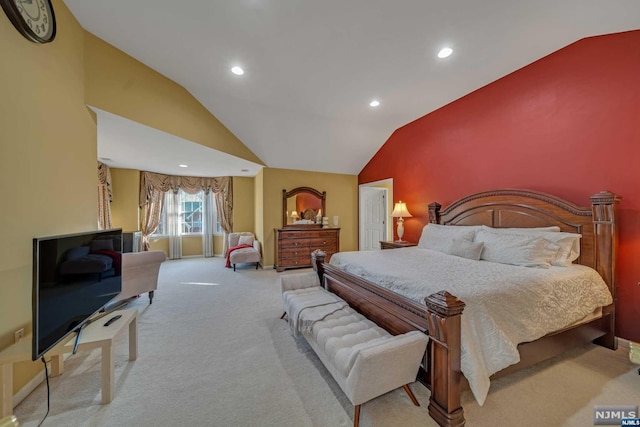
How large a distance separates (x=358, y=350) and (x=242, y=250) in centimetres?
454

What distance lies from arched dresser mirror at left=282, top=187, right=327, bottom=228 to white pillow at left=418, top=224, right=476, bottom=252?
2.83 m

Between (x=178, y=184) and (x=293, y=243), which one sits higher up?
(x=178, y=184)

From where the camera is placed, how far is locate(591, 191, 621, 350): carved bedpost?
2.21 meters

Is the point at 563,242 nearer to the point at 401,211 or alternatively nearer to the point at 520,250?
the point at 520,250

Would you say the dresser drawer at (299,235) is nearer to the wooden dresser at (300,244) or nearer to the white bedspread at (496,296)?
the wooden dresser at (300,244)

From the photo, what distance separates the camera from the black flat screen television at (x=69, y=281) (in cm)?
125

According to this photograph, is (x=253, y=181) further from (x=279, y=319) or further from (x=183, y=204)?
(x=279, y=319)

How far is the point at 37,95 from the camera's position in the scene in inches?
70.1

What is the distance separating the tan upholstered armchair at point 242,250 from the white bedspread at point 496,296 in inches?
137

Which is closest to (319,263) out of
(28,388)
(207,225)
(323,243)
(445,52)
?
(323,243)

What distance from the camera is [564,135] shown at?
2.65 m

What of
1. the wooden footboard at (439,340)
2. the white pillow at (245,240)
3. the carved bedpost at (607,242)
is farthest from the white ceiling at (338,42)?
the white pillow at (245,240)

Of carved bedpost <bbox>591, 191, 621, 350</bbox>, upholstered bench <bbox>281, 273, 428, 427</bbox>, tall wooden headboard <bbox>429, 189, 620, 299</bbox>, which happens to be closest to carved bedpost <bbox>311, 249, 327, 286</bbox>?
upholstered bench <bbox>281, 273, 428, 427</bbox>

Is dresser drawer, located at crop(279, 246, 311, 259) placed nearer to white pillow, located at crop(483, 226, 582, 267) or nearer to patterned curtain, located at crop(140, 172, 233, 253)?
patterned curtain, located at crop(140, 172, 233, 253)
